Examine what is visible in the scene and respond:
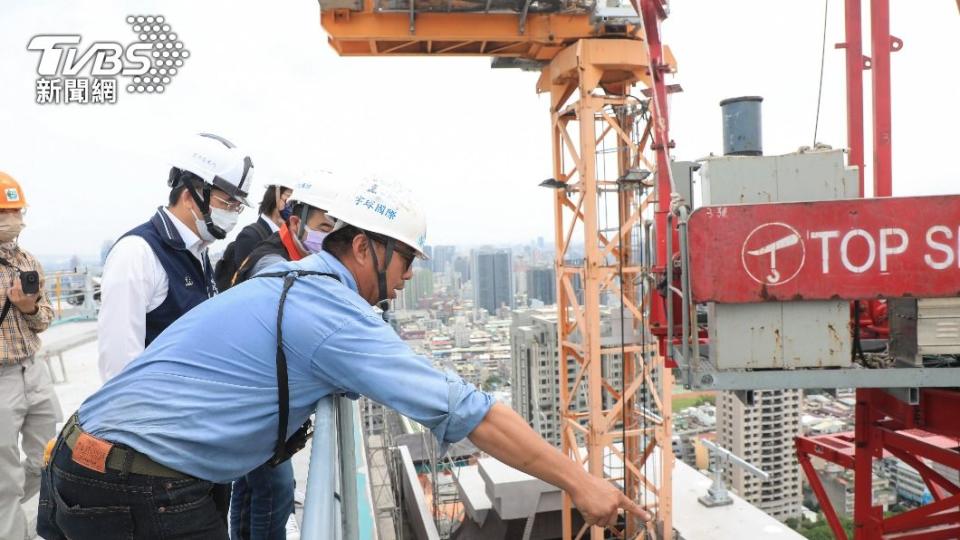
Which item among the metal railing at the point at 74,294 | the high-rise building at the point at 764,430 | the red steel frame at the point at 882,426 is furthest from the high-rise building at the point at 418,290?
the high-rise building at the point at 764,430

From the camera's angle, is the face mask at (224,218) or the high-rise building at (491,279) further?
the high-rise building at (491,279)

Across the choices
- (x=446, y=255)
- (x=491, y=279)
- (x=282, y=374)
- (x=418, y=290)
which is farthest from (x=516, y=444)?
(x=491, y=279)

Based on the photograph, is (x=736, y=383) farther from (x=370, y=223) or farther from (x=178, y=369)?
(x=178, y=369)

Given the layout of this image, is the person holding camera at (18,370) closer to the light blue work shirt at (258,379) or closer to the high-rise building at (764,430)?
the light blue work shirt at (258,379)

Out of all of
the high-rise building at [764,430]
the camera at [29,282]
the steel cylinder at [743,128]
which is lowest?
the high-rise building at [764,430]

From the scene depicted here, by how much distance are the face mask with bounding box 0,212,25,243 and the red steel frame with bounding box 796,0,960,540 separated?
18.2ft

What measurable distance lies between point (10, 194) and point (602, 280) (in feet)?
27.2

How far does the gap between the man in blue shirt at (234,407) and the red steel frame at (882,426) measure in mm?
4235

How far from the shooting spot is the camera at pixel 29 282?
3.40 m

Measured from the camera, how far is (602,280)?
10.3m

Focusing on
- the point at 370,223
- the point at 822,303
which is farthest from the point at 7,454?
the point at 822,303

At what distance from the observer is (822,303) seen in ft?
12.8

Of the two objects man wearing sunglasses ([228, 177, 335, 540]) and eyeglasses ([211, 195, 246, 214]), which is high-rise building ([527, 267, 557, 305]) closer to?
man wearing sunglasses ([228, 177, 335, 540])

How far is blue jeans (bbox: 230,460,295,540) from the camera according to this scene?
9.37 feet
